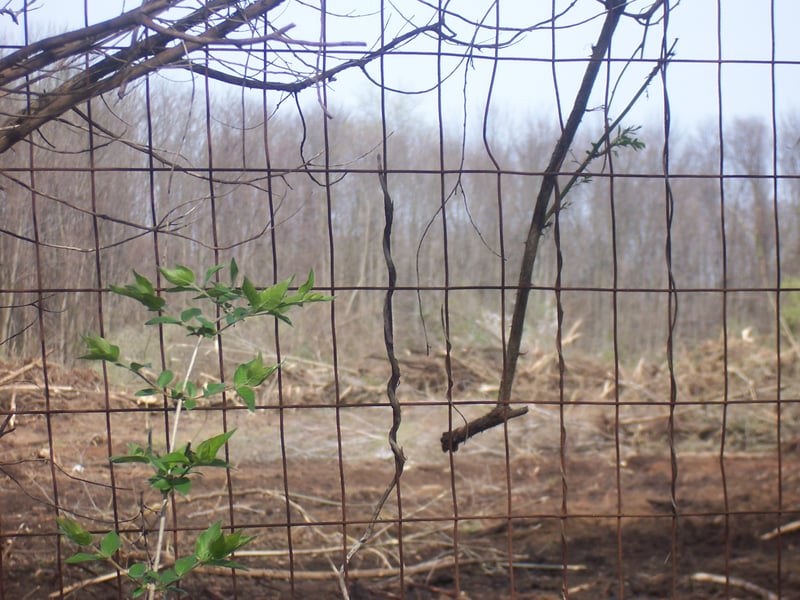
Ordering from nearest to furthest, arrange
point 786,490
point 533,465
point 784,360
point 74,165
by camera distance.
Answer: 1. point 74,165
2. point 786,490
3. point 533,465
4. point 784,360

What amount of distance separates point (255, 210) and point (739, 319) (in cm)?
870

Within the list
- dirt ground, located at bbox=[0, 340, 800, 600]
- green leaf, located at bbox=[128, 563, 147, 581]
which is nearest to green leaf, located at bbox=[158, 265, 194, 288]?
dirt ground, located at bbox=[0, 340, 800, 600]

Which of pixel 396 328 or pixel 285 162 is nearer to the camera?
pixel 285 162

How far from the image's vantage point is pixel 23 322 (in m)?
2.17

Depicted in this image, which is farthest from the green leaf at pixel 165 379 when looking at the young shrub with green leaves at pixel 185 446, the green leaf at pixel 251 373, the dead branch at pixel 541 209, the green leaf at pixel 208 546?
the dead branch at pixel 541 209

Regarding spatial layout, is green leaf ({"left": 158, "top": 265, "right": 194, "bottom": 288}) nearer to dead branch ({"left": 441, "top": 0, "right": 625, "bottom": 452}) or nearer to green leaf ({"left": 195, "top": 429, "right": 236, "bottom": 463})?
green leaf ({"left": 195, "top": 429, "right": 236, "bottom": 463})

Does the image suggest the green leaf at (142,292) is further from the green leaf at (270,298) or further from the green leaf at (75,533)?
the green leaf at (75,533)

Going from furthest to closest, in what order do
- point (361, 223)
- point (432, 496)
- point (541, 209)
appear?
1. point (361, 223)
2. point (432, 496)
3. point (541, 209)

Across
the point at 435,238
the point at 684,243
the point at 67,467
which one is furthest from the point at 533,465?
the point at 684,243

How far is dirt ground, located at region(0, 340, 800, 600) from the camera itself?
2.61 meters

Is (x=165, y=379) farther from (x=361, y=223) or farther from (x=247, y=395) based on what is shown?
(x=361, y=223)

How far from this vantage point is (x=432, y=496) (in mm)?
5078

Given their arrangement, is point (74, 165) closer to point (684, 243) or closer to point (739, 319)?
point (684, 243)

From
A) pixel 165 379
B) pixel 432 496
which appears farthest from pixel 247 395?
pixel 432 496
